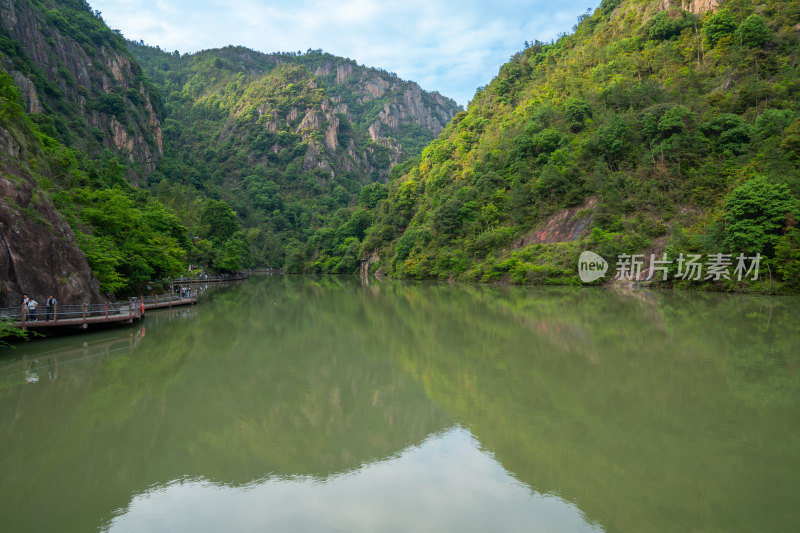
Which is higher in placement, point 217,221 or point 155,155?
point 155,155

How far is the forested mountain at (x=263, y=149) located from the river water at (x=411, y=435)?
67461mm

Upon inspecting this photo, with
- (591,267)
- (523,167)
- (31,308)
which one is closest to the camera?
(31,308)

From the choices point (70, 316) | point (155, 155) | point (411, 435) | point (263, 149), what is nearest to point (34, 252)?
point (70, 316)

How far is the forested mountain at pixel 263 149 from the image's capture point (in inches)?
4043

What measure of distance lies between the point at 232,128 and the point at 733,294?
13102 cm

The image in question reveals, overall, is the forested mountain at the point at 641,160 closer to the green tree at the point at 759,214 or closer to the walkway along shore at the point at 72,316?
the green tree at the point at 759,214

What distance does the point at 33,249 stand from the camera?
16.6 m

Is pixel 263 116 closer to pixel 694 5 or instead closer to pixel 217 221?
pixel 217 221

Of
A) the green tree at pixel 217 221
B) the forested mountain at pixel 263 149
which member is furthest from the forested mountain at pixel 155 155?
the forested mountain at pixel 263 149

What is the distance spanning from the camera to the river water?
17.1 feet

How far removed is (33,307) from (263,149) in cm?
12333

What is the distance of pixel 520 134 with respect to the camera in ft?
184

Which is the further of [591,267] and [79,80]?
[79,80]

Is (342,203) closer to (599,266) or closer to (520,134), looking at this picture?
(520,134)
